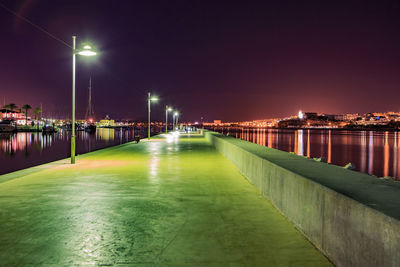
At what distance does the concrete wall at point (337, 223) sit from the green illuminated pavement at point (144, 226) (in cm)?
24

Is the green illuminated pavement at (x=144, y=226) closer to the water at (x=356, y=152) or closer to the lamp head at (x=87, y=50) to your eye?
the lamp head at (x=87, y=50)

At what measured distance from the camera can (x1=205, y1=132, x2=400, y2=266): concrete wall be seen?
3363mm

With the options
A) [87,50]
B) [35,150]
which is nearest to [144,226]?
[87,50]

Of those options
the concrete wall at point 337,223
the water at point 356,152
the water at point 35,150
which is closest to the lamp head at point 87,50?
the concrete wall at point 337,223

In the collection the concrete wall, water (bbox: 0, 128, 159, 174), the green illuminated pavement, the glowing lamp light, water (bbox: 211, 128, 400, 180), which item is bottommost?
water (bbox: 211, 128, 400, 180)

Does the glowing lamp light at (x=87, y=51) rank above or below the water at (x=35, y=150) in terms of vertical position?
above

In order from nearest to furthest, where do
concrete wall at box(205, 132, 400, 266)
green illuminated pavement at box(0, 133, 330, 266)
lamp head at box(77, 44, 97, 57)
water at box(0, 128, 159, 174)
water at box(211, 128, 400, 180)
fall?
1. concrete wall at box(205, 132, 400, 266)
2. green illuminated pavement at box(0, 133, 330, 266)
3. lamp head at box(77, 44, 97, 57)
4. water at box(0, 128, 159, 174)
5. water at box(211, 128, 400, 180)

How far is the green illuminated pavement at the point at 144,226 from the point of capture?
472 centimetres

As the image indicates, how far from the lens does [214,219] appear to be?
6582 mm

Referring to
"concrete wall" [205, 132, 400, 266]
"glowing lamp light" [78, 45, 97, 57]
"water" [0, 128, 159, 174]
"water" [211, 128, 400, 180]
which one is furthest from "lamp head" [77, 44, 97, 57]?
"water" [211, 128, 400, 180]

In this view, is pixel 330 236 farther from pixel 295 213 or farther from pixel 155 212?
pixel 155 212

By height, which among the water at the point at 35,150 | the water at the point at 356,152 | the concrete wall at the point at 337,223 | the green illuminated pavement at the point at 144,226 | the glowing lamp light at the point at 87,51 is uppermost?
the glowing lamp light at the point at 87,51

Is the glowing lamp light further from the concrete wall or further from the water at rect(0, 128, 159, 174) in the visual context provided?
the water at rect(0, 128, 159, 174)

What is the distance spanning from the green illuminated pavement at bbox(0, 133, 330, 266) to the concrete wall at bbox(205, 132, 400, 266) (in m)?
0.24
